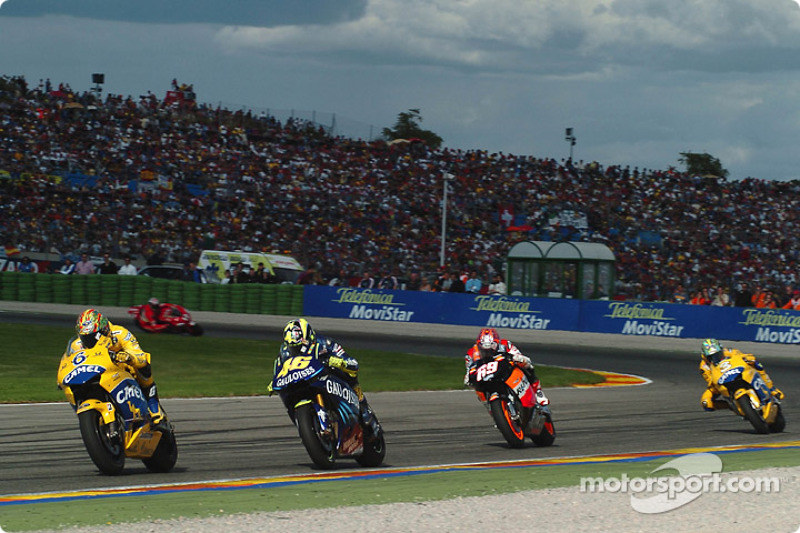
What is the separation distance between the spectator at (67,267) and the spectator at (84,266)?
40 cm

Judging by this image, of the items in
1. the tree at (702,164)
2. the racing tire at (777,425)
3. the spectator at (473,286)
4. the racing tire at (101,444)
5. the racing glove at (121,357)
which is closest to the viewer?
the racing tire at (101,444)

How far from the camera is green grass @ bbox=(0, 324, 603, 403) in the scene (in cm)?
1623

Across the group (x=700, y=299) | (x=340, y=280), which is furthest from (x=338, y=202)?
(x=700, y=299)

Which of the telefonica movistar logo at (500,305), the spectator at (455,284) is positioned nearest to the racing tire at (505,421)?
the telefonica movistar logo at (500,305)

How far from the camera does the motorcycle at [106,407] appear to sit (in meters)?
7.89

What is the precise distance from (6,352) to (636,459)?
14.4 metres

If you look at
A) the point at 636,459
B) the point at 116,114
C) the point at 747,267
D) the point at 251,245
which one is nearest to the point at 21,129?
the point at 116,114

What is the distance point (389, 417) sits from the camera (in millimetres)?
13406

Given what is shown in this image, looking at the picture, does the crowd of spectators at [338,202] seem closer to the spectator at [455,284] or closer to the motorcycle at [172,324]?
the spectator at [455,284]

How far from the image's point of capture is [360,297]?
99.2 feet

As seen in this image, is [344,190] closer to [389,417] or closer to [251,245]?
[251,245]

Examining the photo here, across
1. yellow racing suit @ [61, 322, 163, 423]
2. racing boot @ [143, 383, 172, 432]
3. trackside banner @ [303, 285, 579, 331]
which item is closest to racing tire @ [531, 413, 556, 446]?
racing boot @ [143, 383, 172, 432]

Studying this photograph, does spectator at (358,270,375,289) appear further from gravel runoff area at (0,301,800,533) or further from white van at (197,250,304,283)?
gravel runoff area at (0,301,800,533)

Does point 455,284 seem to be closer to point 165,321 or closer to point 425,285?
point 425,285
